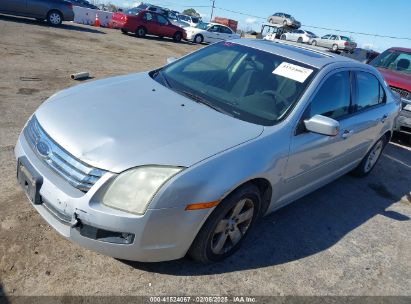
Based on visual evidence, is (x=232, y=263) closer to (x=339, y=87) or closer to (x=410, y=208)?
(x=339, y=87)

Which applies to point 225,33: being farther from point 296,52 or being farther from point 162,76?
point 162,76

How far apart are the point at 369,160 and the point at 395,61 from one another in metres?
4.61

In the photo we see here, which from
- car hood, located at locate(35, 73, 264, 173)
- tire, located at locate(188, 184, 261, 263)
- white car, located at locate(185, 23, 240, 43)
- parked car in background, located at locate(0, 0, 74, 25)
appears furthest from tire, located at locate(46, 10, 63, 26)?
tire, located at locate(188, 184, 261, 263)

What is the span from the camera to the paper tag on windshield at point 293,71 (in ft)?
12.1

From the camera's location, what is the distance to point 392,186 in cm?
571

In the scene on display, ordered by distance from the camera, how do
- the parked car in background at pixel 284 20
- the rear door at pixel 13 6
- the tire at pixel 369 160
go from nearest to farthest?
the tire at pixel 369 160 → the rear door at pixel 13 6 → the parked car in background at pixel 284 20

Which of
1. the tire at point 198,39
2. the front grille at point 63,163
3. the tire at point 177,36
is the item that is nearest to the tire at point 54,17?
the tire at point 177,36

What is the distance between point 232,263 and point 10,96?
4949 millimetres

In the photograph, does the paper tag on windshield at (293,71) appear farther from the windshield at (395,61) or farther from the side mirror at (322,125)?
the windshield at (395,61)

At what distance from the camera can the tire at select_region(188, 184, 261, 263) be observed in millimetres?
2865

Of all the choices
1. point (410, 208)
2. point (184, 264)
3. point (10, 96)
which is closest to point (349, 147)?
point (410, 208)

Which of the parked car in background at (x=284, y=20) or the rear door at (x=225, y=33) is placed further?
the parked car in background at (x=284, y=20)

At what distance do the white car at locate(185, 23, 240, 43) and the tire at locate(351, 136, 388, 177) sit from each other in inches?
814

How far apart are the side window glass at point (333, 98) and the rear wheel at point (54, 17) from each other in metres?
16.8
